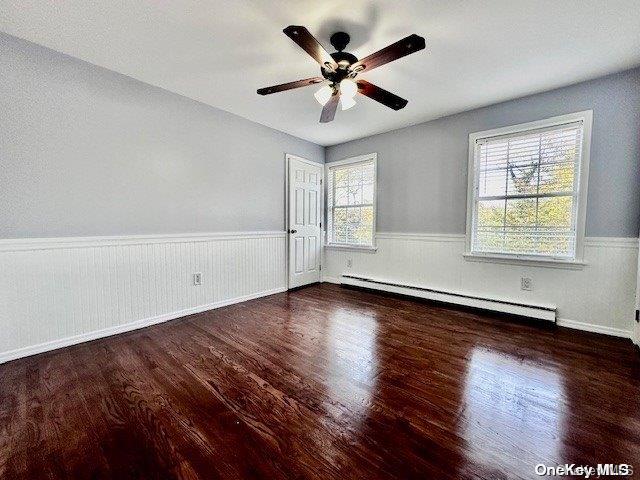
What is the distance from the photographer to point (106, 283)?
8.34ft

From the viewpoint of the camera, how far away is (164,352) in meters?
2.22

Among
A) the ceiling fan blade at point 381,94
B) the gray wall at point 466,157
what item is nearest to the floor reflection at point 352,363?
the gray wall at point 466,157

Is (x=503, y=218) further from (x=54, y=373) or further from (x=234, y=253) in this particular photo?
(x=54, y=373)

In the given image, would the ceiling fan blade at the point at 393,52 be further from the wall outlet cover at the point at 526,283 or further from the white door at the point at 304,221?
the wall outlet cover at the point at 526,283

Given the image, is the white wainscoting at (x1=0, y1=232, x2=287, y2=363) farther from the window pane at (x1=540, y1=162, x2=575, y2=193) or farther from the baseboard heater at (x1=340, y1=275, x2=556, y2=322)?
the window pane at (x1=540, y1=162, x2=575, y2=193)

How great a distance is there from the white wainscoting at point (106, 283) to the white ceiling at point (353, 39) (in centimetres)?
162

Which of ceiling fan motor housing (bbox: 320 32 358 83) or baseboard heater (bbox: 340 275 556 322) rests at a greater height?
ceiling fan motor housing (bbox: 320 32 358 83)

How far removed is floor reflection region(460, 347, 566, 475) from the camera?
1241 millimetres

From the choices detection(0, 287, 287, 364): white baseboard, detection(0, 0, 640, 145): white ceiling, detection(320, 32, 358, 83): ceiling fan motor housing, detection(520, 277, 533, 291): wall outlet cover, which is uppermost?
detection(0, 0, 640, 145): white ceiling

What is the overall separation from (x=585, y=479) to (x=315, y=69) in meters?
3.09

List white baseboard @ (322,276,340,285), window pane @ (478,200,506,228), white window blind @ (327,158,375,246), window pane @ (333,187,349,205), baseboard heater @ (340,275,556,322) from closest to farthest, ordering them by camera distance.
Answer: baseboard heater @ (340,275,556,322), window pane @ (478,200,506,228), white window blind @ (327,158,375,246), window pane @ (333,187,349,205), white baseboard @ (322,276,340,285)

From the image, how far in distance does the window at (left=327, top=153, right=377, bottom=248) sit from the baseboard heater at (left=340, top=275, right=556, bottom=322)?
0.61m

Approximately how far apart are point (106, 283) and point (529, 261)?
4.35 meters

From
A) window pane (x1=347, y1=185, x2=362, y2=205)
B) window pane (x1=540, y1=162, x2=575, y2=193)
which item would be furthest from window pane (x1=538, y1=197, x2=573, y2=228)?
window pane (x1=347, y1=185, x2=362, y2=205)
